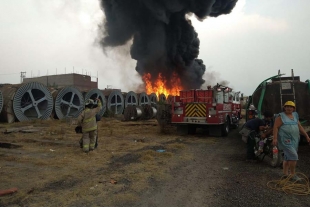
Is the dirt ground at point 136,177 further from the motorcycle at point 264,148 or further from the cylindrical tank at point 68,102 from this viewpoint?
the cylindrical tank at point 68,102

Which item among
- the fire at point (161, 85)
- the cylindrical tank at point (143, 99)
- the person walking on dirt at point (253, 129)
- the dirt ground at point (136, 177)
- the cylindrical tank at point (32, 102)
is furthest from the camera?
the fire at point (161, 85)

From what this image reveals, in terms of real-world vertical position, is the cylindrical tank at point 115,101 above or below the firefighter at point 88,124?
above

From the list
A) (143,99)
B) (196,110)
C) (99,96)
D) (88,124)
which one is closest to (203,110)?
(196,110)

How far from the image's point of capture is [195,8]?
29.3 m

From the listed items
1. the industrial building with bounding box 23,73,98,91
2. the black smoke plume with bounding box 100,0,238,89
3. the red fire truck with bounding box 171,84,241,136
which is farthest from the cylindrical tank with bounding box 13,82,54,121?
the industrial building with bounding box 23,73,98,91

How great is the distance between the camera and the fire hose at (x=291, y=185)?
4375mm

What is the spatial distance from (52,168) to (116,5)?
1025 inches

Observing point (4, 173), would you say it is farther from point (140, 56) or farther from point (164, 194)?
point (140, 56)

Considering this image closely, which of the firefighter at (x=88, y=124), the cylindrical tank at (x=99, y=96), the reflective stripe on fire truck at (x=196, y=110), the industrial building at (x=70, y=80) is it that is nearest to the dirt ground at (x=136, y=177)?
the firefighter at (x=88, y=124)

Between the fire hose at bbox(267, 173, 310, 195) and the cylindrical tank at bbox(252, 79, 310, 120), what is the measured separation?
326cm

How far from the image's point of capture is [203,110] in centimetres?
1070

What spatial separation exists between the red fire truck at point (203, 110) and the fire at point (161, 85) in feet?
70.9

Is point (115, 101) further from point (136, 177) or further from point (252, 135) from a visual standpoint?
point (136, 177)

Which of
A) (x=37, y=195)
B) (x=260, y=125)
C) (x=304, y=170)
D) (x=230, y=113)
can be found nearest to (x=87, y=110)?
(x=37, y=195)
